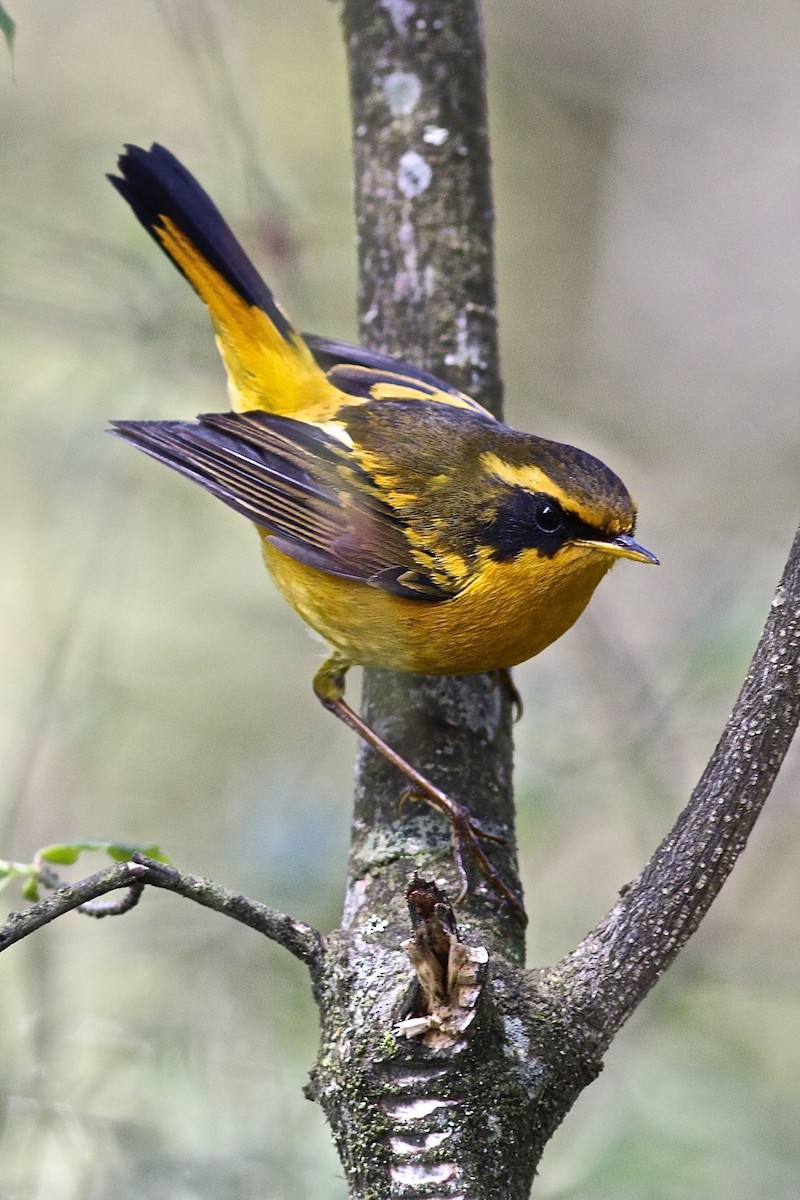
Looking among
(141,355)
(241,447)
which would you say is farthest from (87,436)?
(241,447)

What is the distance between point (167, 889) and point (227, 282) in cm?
260

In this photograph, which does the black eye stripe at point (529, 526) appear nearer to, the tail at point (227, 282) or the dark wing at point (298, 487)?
the dark wing at point (298, 487)

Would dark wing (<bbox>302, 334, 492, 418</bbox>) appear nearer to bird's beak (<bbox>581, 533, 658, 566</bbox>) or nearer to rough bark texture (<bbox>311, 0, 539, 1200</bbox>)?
rough bark texture (<bbox>311, 0, 539, 1200</bbox>)

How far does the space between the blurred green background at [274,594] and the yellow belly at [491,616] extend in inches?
53.5

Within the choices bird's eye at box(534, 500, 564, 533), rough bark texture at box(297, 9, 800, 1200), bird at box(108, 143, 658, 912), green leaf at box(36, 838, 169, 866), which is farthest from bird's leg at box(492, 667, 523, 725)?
green leaf at box(36, 838, 169, 866)

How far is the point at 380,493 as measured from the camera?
3.79m

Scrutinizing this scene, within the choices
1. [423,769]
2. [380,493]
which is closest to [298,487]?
[380,493]

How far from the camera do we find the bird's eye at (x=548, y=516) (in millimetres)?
3410

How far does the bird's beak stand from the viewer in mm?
3256

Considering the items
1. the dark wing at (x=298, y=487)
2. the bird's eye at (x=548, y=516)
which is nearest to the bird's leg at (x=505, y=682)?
the dark wing at (x=298, y=487)

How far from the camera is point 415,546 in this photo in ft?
12.0

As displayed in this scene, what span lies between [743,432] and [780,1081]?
4358mm

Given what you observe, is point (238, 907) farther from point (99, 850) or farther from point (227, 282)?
point (227, 282)

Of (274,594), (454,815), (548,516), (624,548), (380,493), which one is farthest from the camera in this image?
(274,594)
